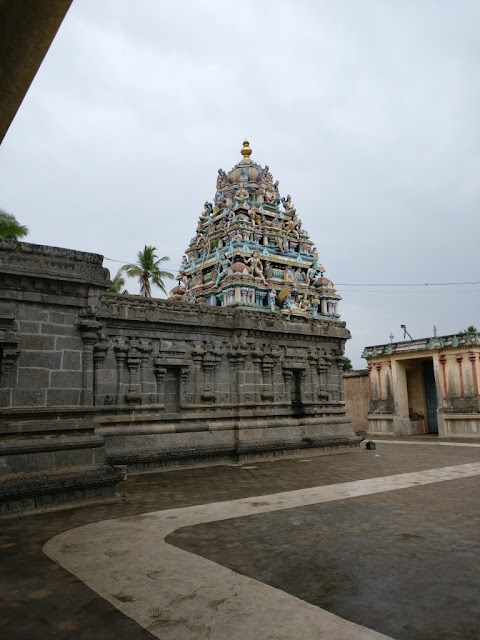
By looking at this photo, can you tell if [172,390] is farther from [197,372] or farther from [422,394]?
[422,394]

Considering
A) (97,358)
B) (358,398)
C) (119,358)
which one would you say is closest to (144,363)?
(119,358)

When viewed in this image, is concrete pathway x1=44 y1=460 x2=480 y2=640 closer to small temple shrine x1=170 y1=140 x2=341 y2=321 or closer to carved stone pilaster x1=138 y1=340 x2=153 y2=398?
carved stone pilaster x1=138 y1=340 x2=153 y2=398

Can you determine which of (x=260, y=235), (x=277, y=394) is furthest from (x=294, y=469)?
(x=260, y=235)

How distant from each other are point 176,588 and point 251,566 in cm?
98

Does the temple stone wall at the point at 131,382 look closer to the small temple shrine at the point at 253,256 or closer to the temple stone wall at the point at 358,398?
the temple stone wall at the point at 358,398

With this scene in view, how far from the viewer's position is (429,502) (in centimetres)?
848

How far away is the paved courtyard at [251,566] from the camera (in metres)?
3.86

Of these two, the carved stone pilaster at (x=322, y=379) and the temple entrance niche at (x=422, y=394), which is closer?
the carved stone pilaster at (x=322, y=379)

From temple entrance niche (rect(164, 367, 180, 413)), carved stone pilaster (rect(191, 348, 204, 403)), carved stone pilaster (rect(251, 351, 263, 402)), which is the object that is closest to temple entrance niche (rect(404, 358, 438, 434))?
carved stone pilaster (rect(251, 351, 263, 402))

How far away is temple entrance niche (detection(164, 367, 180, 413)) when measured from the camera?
14.5 metres

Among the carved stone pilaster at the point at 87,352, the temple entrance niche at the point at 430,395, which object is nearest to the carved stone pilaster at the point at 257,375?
the carved stone pilaster at the point at 87,352

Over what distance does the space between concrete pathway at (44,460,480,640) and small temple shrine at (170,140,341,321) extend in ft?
87.5

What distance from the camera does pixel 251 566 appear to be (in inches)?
207

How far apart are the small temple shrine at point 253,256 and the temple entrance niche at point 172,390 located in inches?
731
